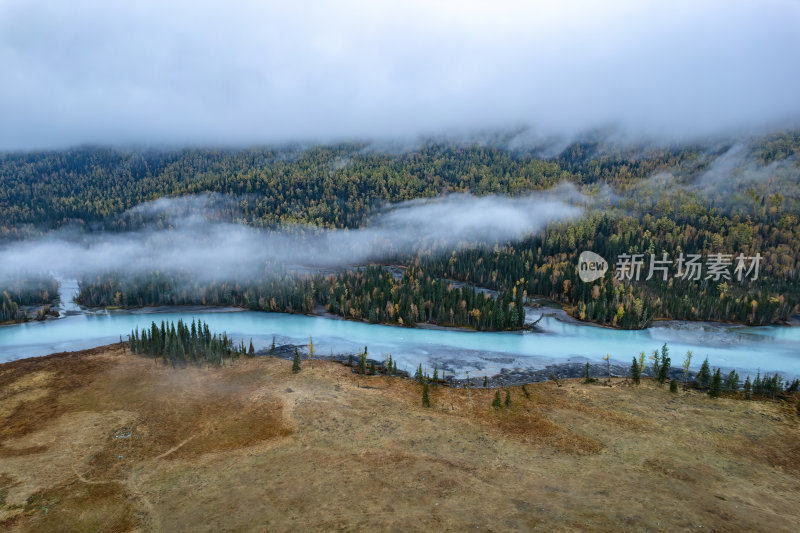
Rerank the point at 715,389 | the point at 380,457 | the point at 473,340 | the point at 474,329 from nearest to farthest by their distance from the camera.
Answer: the point at 380,457
the point at 715,389
the point at 473,340
the point at 474,329

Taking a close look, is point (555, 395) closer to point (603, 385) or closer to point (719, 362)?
point (603, 385)

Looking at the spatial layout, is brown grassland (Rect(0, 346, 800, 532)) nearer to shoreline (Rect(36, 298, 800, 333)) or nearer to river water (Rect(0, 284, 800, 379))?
river water (Rect(0, 284, 800, 379))

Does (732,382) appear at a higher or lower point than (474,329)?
higher

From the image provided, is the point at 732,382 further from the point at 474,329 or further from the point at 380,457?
the point at 474,329

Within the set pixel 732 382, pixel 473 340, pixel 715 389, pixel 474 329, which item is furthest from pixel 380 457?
pixel 474 329

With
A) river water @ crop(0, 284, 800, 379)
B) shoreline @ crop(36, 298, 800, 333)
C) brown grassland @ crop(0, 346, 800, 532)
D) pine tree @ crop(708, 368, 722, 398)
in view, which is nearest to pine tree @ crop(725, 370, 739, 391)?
pine tree @ crop(708, 368, 722, 398)
